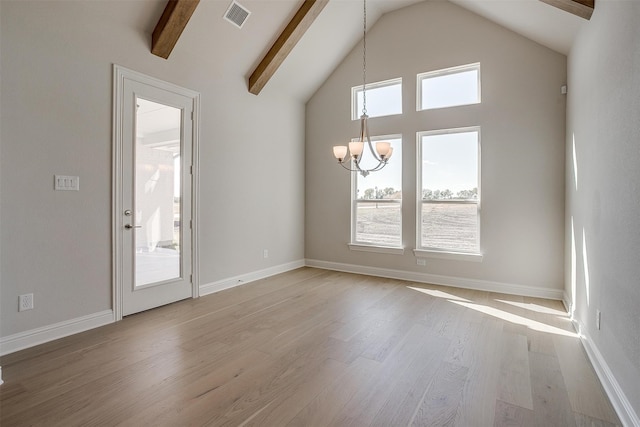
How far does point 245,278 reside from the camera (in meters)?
4.82

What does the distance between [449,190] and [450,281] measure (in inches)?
52.9

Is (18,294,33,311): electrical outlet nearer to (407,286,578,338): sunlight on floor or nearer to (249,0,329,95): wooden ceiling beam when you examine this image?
(249,0,329,95): wooden ceiling beam

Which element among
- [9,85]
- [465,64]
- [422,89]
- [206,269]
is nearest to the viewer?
[9,85]

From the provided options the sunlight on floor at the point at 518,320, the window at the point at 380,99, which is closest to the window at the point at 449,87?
the window at the point at 380,99

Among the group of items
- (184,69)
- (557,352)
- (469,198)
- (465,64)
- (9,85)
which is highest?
(465,64)

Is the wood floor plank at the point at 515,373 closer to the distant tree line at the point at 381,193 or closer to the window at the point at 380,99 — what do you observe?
the distant tree line at the point at 381,193

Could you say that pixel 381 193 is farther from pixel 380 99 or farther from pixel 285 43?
pixel 285 43

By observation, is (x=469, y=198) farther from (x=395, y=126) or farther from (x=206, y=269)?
(x=206, y=269)

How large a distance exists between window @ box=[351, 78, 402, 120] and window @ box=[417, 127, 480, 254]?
2.26 ft

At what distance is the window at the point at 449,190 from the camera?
460 cm

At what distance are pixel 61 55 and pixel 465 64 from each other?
477 centimetres

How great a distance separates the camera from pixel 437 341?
2.83 meters

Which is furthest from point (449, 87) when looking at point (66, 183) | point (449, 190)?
point (66, 183)

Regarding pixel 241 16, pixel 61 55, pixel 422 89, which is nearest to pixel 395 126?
pixel 422 89
